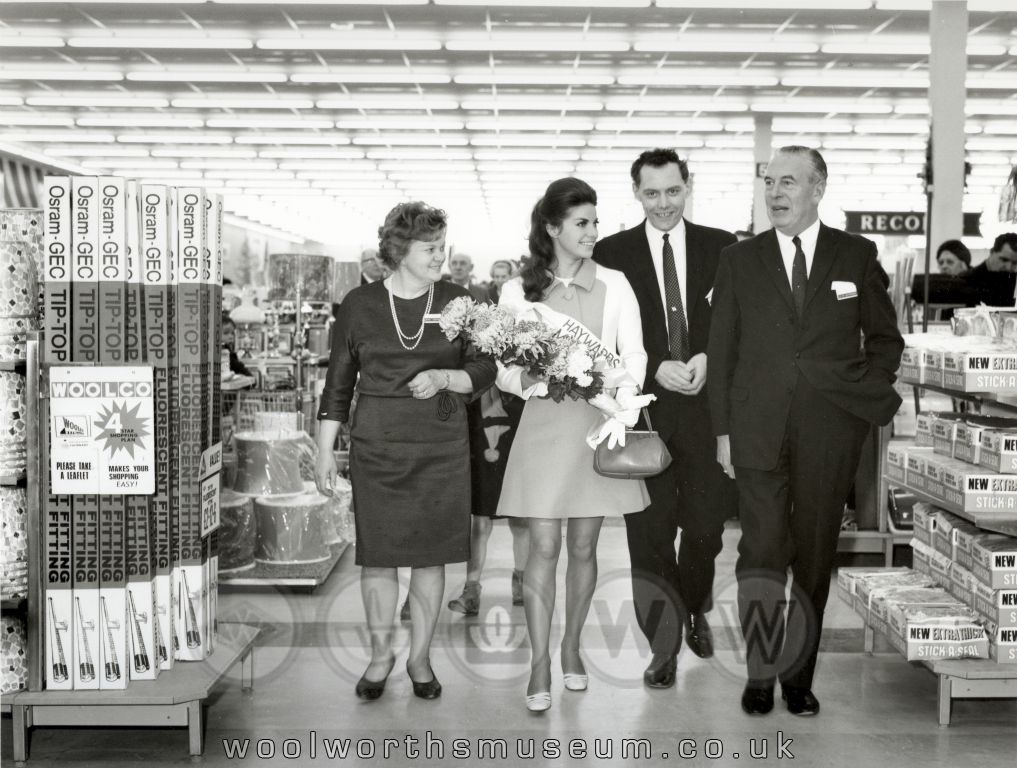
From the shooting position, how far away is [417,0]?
9.73 meters

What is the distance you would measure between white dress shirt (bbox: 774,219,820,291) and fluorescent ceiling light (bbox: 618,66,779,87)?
31.8ft

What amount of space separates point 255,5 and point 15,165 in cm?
843

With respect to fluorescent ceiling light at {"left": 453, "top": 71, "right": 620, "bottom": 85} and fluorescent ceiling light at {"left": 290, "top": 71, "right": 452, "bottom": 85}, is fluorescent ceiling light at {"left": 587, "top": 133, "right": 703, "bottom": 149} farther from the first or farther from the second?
fluorescent ceiling light at {"left": 290, "top": 71, "right": 452, "bottom": 85}

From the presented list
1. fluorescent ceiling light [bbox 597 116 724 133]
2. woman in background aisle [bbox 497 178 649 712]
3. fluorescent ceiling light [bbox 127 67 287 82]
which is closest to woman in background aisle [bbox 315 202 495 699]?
woman in background aisle [bbox 497 178 649 712]

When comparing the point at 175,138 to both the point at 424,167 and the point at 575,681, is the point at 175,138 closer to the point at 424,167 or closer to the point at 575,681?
the point at 424,167

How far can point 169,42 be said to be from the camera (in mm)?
11336

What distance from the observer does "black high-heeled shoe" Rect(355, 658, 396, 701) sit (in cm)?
343

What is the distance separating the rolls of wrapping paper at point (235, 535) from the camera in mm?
5047

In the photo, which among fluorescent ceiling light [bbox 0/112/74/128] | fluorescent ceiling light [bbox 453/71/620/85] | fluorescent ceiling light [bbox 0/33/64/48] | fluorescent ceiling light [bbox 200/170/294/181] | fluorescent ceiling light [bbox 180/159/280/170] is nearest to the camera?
fluorescent ceiling light [bbox 0/33/64/48]

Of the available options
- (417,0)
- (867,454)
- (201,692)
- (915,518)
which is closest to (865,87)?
(417,0)

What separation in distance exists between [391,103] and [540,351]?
12.3 meters

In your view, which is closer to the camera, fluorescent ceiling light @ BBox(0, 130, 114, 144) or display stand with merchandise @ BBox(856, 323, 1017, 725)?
display stand with merchandise @ BBox(856, 323, 1017, 725)

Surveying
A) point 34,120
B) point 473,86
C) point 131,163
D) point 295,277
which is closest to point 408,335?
point 295,277

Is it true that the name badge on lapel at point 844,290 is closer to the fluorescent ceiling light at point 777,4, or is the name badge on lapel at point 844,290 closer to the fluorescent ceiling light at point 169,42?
the fluorescent ceiling light at point 777,4
